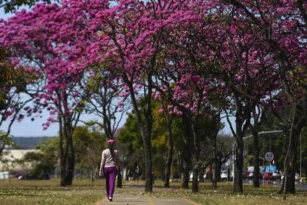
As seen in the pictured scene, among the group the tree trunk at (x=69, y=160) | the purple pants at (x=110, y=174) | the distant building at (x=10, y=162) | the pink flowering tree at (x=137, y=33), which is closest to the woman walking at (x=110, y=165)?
the purple pants at (x=110, y=174)

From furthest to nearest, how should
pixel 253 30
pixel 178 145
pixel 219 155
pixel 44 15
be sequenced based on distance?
pixel 178 145, pixel 219 155, pixel 44 15, pixel 253 30

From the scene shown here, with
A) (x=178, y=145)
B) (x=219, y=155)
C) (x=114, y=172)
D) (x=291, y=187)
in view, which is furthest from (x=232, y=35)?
(x=178, y=145)

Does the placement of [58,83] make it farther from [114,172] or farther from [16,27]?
[114,172]

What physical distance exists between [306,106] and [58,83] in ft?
57.2

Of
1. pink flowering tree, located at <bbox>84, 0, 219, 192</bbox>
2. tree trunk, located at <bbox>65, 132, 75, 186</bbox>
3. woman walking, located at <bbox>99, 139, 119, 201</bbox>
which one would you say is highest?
pink flowering tree, located at <bbox>84, 0, 219, 192</bbox>

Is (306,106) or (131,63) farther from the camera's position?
(131,63)

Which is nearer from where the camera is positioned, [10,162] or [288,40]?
[288,40]

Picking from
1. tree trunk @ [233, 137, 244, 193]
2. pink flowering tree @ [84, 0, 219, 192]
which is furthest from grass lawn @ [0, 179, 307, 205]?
pink flowering tree @ [84, 0, 219, 192]

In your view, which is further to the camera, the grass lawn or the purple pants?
the grass lawn

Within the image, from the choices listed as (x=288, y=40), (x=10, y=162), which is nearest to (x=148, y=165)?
(x=288, y=40)

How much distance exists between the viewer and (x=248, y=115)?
99.5ft

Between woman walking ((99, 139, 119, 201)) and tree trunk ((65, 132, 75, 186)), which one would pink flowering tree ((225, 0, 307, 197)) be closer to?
woman walking ((99, 139, 119, 201))

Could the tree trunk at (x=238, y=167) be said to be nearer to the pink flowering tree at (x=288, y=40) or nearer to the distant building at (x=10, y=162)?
the pink flowering tree at (x=288, y=40)

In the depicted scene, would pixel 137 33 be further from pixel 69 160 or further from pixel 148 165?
pixel 69 160
